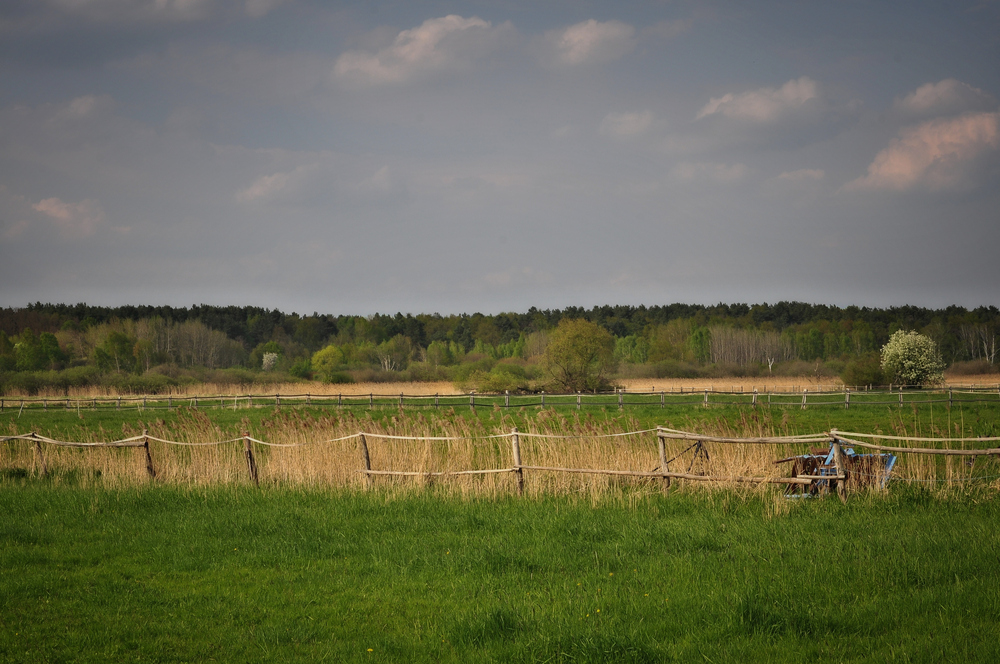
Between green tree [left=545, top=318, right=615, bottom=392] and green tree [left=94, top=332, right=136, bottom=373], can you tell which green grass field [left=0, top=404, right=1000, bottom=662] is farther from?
green tree [left=94, top=332, right=136, bottom=373]

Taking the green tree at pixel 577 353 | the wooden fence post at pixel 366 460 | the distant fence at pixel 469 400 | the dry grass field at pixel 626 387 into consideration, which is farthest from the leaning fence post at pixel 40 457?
the green tree at pixel 577 353

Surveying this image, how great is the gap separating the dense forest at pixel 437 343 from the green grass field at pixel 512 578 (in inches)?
1714

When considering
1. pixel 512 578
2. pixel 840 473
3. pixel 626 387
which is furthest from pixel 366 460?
pixel 626 387

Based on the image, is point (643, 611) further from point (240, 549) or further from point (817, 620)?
point (240, 549)

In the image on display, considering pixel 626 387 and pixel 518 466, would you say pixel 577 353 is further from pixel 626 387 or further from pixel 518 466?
pixel 518 466

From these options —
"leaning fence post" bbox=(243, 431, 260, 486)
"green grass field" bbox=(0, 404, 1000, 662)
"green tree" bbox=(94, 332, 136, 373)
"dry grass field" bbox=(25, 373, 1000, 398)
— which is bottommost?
"dry grass field" bbox=(25, 373, 1000, 398)

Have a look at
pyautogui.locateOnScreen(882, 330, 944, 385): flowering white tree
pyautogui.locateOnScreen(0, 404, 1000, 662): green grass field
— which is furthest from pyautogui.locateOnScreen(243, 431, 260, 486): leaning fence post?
pyautogui.locateOnScreen(882, 330, 944, 385): flowering white tree

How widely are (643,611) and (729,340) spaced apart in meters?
106

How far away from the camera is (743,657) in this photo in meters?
4.64

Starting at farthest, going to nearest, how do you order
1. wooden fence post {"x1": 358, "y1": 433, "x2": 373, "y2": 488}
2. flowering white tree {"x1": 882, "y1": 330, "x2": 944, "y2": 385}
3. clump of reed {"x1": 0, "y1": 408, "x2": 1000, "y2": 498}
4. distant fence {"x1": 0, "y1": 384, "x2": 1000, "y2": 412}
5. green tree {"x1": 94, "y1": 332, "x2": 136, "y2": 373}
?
1. green tree {"x1": 94, "y1": 332, "x2": 136, "y2": 373}
2. flowering white tree {"x1": 882, "y1": 330, "x2": 944, "y2": 385}
3. distant fence {"x1": 0, "y1": 384, "x2": 1000, "y2": 412}
4. wooden fence post {"x1": 358, "y1": 433, "x2": 373, "y2": 488}
5. clump of reed {"x1": 0, "y1": 408, "x2": 1000, "y2": 498}

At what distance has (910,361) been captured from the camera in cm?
4634

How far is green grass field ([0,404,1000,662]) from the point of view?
499cm

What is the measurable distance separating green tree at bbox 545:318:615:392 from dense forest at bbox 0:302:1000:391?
14.1ft

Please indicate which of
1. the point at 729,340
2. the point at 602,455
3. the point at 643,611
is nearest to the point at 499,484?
the point at 602,455
